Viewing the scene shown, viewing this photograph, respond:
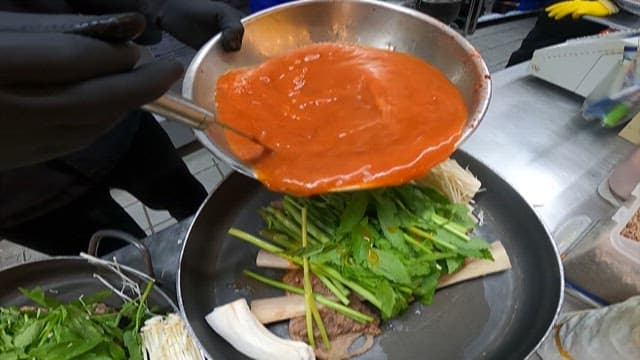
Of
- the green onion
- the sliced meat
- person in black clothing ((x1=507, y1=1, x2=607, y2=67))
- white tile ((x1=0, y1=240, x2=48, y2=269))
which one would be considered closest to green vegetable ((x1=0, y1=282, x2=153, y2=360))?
the green onion

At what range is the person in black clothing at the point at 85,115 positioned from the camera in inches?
19.6

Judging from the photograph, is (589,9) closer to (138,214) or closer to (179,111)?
(179,111)

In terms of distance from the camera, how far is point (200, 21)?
43.9 inches

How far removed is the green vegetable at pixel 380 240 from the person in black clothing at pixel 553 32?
55.2 inches

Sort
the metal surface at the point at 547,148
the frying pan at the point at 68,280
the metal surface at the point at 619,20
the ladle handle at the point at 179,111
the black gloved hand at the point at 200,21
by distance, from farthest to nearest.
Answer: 1. the metal surface at the point at 619,20
2. the metal surface at the point at 547,148
3. the black gloved hand at the point at 200,21
4. the frying pan at the point at 68,280
5. the ladle handle at the point at 179,111

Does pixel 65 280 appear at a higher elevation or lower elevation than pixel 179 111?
lower

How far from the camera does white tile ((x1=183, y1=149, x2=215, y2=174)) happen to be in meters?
2.51

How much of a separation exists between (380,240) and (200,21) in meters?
0.76

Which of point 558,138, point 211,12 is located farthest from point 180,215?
point 558,138

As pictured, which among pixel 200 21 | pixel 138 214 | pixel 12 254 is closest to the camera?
pixel 200 21

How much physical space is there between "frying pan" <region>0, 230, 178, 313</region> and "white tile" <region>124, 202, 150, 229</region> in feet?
4.24

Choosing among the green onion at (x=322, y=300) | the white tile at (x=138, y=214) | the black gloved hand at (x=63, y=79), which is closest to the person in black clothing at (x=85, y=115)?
the black gloved hand at (x=63, y=79)

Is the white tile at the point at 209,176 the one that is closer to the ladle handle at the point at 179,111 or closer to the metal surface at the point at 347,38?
the metal surface at the point at 347,38

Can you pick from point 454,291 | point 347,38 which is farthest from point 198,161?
point 454,291
